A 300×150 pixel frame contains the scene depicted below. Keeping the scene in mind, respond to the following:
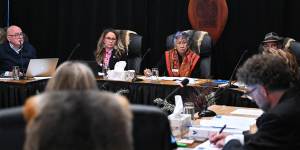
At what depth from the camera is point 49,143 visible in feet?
3.82

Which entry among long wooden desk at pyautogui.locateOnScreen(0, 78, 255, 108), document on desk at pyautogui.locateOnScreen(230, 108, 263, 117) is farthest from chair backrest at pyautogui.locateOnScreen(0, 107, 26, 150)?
long wooden desk at pyautogui.locateOnScreen(0, 78, 255, 108)

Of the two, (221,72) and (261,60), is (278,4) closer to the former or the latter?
(221,72)

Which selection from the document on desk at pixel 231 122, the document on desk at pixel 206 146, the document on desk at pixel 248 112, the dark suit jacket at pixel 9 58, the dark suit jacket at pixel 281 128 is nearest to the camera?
the dark suit jacket at pixel 281 128

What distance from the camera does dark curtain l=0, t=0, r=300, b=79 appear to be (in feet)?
20.4

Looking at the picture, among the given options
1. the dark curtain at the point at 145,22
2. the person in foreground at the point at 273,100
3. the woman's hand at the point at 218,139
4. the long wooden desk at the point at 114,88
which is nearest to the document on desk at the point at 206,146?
the woman's hand at the point at 218,139

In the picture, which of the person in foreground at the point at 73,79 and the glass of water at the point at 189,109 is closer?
the person in foreground at the point at 73,79

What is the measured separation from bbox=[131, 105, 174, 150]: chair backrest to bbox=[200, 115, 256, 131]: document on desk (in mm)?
1248

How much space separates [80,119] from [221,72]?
18.5 feet

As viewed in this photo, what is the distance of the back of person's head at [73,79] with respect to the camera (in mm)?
1567

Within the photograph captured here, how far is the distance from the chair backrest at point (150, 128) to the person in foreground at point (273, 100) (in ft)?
1.80

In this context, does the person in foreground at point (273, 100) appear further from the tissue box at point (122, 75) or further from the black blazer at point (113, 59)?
the black blazer at point (113, 59)

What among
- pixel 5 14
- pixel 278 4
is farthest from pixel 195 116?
pixel 5 14

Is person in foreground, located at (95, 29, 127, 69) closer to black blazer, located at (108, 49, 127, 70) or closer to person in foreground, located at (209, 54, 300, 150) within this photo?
black blazer, located at (108, 49, 127, 70)

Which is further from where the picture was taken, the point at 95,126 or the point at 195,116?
the point at 195,116
